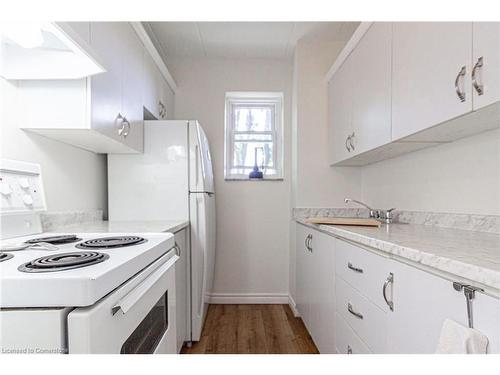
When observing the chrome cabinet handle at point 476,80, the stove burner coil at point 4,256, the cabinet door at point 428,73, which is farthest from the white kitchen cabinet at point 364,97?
the stove burner coil at point 4,256

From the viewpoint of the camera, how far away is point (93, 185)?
2.00 m

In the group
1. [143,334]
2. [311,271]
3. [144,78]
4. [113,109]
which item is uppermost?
[144,78]

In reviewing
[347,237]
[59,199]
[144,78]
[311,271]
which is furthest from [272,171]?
[59,199]

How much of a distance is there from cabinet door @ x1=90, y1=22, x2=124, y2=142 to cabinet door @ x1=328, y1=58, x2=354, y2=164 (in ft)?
4.96

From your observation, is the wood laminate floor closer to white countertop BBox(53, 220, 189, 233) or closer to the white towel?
A: white countertop BBox(53, 220, 189, 233)

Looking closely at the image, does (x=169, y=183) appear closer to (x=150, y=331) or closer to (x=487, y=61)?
(x=150, y=331)

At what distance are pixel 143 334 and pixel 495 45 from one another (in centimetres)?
135

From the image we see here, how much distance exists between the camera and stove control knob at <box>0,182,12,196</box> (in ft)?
3.60

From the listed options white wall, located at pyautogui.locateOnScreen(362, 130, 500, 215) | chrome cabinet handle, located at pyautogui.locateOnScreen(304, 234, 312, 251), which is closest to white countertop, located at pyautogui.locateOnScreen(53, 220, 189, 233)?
chrome cabinet handle, located at pyautogui.locateOnScreen(304, 234, 312, 251)

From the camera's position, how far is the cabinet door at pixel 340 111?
2.14 m

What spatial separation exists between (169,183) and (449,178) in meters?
1.70

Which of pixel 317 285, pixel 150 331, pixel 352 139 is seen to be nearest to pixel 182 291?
pixel 317 285

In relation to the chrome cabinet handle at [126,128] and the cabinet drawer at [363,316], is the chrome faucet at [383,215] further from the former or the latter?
the chrome cabinet handle at [126,128]
